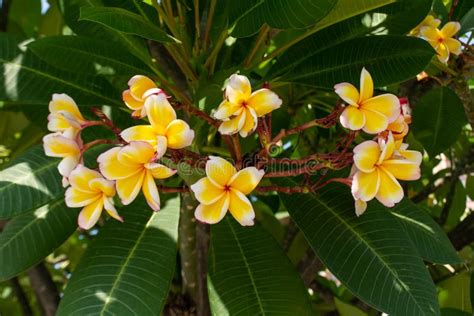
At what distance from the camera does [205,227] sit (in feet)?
4.58

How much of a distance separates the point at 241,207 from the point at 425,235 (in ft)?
1.44

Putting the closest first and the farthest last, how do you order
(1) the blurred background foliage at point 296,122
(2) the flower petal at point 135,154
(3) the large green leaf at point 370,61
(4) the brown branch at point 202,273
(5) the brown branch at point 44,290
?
(2) the flower petal at point 135,154 < (3) the large green leaf at point 370,61 < (1) the blurred background foliage at point 296,122 < (4) the brown branch at point 202,273 < (5) the brown branch at point 44,290

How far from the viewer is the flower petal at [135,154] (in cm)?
81

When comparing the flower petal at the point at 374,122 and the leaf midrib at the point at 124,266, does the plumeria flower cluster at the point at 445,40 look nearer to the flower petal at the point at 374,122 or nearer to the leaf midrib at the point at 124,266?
the flower petal at the point at 374,122

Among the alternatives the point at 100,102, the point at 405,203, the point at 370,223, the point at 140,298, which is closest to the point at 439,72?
the point at 405,203

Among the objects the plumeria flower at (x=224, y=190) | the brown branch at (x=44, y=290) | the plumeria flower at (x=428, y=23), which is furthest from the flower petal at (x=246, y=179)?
the brown branch at (x=44, y=290)

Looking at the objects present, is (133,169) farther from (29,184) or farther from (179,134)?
(29,184)

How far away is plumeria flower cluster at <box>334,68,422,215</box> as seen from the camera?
0.85 meters

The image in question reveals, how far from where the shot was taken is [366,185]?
86cm

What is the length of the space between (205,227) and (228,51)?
1.27 feet

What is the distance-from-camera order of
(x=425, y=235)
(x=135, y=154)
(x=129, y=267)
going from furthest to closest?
(x=425, y=235)
(x=129, y=267)
(x=135, y=154)

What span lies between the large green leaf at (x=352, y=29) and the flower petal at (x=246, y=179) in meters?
0.44

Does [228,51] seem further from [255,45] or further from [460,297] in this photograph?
[460,297]

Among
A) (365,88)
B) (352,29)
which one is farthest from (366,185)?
(352,29)
